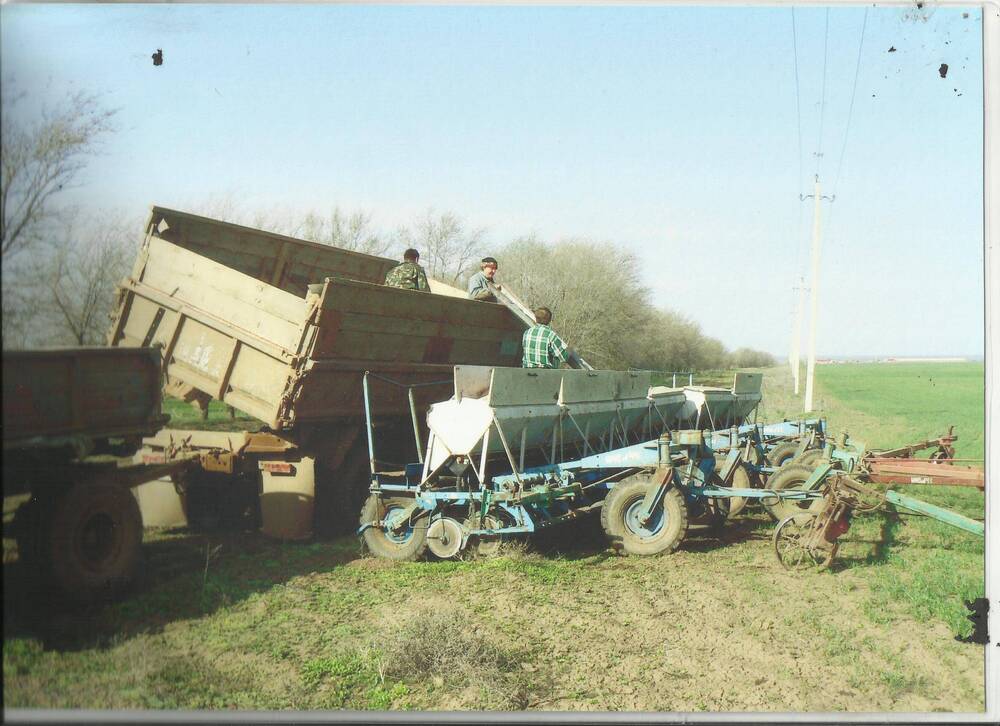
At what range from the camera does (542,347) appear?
7254 millimetres

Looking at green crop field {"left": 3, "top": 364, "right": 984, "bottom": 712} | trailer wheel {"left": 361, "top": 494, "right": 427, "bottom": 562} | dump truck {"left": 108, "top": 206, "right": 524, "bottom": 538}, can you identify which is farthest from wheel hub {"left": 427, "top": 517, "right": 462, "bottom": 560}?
dump truck {"left": 108, "top": 206, "right": 524, "bottom": 538}

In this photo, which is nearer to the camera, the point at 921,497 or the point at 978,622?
the point at 978,622

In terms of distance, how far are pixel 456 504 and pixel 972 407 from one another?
12.8 feet

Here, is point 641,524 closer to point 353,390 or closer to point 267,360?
point 353,390

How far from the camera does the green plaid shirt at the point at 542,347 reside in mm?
7221

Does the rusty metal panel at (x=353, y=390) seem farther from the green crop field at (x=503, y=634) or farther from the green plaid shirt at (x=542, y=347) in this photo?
the green crop field at (x=503, y=634)

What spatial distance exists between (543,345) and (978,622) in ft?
13.4

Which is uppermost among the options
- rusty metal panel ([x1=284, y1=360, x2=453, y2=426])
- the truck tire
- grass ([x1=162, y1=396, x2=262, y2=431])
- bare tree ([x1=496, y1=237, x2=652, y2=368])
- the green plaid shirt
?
bare tree ([x1=496, y1=237, x2=652, y2=368])

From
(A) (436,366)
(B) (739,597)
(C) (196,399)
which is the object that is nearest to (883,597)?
(B) (739,597)

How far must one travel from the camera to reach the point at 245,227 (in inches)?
271

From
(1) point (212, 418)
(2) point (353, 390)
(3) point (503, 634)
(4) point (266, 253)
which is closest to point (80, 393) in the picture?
(1) point (212, 418)

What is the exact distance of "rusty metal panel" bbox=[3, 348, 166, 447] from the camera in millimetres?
4020

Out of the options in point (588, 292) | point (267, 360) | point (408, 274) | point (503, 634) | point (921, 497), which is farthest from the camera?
point (588, 292)

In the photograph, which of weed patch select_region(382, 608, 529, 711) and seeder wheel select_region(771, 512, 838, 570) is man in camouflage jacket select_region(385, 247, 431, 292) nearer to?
weed patch select_region(382, 608, 529, 711)
